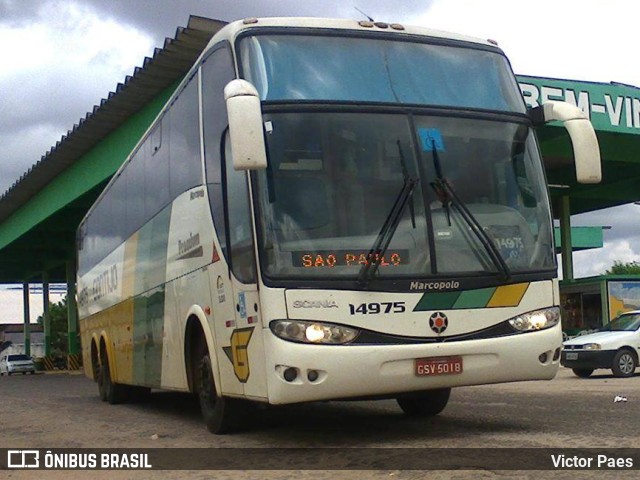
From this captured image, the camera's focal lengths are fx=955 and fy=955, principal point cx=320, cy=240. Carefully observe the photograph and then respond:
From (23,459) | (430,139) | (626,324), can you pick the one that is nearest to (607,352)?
(626,324)

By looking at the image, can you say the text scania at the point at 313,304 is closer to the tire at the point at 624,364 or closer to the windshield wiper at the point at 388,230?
the windshield wiper at the point at 388,230

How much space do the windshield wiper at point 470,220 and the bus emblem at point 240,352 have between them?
6.24 feet

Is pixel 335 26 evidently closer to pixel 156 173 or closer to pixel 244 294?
pixel 244 294

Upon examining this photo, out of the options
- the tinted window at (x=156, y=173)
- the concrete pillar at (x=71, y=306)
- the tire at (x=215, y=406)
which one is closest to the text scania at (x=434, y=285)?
the tire at (x=215, y=406)

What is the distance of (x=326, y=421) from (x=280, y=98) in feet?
13.2

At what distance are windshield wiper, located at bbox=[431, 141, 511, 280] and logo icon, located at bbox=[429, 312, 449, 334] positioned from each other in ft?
2.04

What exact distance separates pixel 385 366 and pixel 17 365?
155 feet

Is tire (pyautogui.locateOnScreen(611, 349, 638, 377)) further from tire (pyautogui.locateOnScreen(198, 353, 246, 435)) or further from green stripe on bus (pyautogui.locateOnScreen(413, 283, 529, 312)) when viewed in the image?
green stripe on bus (pyautogui.locateOnScreen(413, 283, 529, 312))

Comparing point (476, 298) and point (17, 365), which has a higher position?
point (476, 298)

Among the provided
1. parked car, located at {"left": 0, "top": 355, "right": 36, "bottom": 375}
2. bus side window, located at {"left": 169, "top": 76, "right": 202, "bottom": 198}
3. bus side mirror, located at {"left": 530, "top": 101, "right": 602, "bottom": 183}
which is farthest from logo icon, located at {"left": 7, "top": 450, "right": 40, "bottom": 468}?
parked car, located at {"left": 0, "top": 355, "right": 36, "bottom": 375}

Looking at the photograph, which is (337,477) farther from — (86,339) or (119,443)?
(86,339)

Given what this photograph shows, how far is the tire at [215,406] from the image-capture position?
29.6ft

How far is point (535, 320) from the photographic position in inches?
312

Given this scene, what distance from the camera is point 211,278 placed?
8.97 metres
